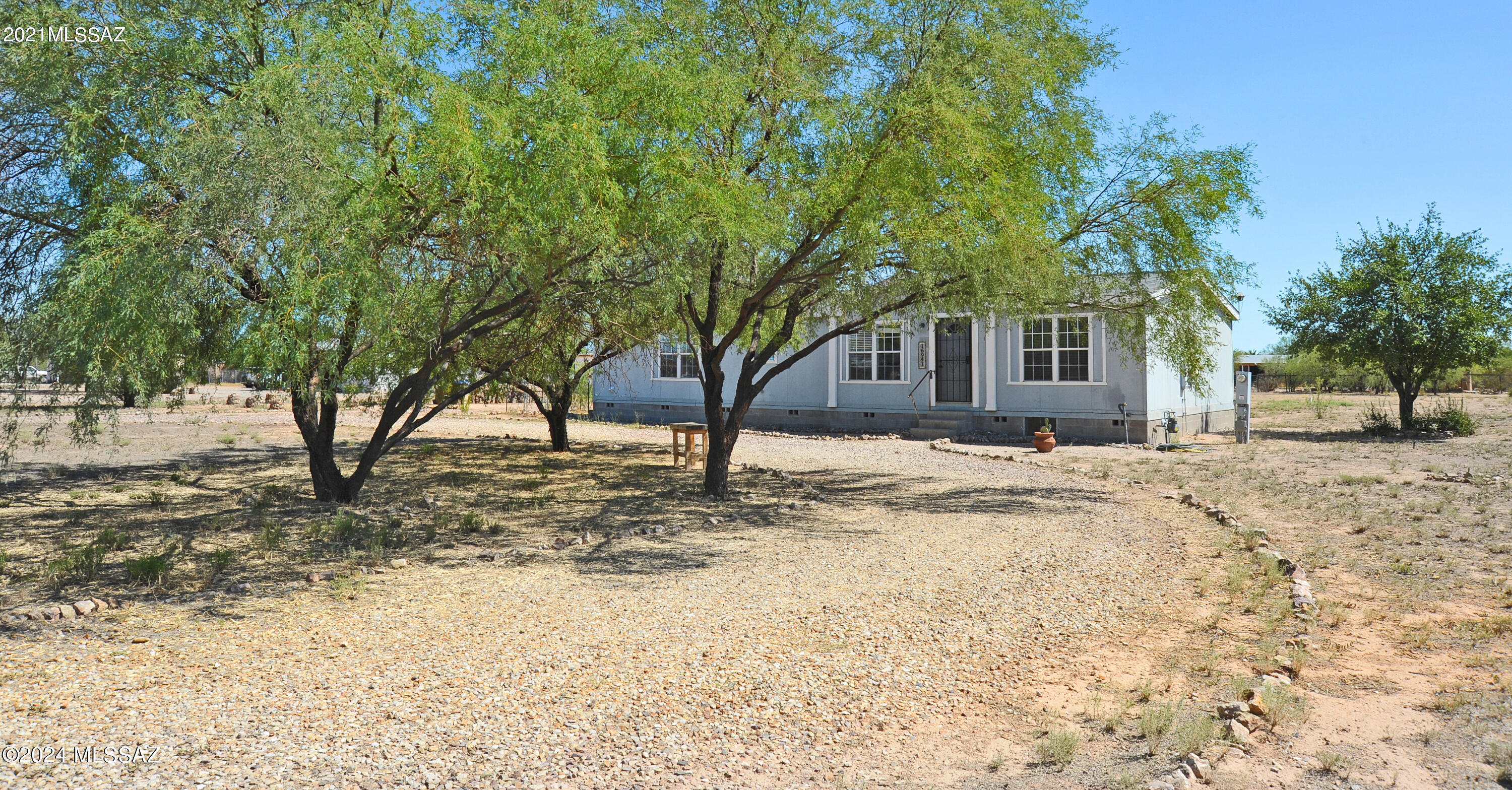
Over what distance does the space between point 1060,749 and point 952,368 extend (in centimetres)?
1867

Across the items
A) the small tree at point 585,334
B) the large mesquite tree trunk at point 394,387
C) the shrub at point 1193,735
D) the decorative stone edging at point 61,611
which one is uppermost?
the small tree at point 585,334

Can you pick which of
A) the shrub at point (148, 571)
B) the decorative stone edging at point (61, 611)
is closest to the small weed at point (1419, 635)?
the decorative stone edging at point (61, 611)

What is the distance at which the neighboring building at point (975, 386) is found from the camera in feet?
63.2

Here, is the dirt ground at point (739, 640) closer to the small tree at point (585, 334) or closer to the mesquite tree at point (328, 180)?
the mesquite tree at point (328, 180)

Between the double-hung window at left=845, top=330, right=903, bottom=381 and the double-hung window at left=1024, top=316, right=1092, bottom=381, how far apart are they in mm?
3232

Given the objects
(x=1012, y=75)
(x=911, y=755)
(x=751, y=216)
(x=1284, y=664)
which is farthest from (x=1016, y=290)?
(x=911, y=755)

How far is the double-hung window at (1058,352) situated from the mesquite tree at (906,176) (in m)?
8.36

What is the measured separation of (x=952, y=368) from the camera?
21797 millimetres

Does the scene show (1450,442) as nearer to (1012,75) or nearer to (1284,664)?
(1012,75)

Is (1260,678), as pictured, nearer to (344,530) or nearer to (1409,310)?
(344,530)

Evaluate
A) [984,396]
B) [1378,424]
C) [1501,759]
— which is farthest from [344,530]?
[1378,424]

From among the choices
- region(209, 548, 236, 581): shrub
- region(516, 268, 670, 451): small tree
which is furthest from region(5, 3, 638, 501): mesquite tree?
region(209, 548, 236, 581): shrub

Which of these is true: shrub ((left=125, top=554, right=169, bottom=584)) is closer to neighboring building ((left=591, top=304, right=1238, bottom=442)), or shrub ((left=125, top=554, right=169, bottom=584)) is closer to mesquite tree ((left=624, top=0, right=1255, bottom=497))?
mesquite tree ((left=624, top=0, right=1255, bottom=497))

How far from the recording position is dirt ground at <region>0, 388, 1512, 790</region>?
3.64 metres
